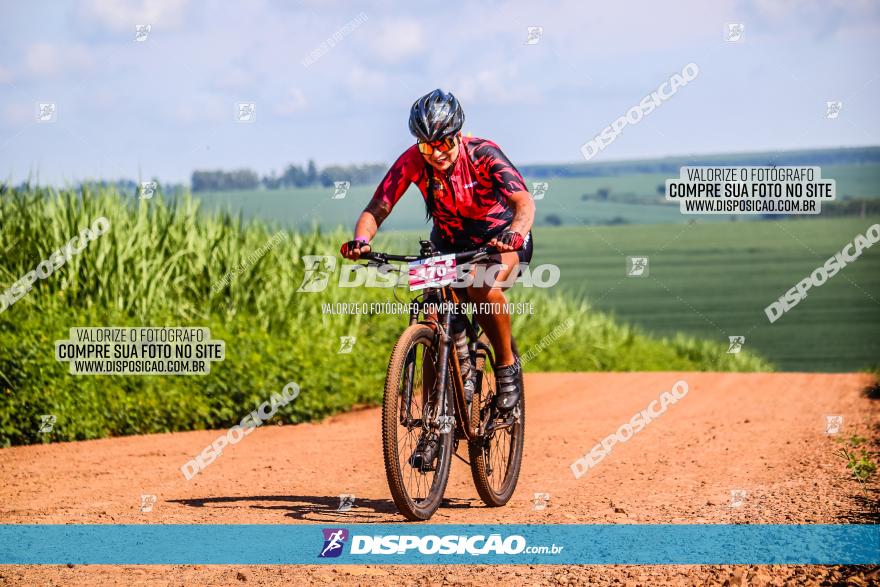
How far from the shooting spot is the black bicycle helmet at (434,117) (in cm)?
688

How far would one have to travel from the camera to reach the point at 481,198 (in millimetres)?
7352

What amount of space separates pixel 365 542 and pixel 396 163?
2.32 metres

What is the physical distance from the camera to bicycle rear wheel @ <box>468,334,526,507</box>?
24.6 feet

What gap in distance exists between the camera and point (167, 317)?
1293 centimetres

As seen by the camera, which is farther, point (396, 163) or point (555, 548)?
point (396, 163)

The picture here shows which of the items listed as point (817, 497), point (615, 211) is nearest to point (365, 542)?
point (817, 497)

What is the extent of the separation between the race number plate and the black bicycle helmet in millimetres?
730

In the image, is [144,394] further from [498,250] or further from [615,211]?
[615,211]

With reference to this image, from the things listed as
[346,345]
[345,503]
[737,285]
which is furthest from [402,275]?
[737,285]

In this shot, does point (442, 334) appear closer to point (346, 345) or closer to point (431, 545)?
point (431, 545)

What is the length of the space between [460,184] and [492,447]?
192cm

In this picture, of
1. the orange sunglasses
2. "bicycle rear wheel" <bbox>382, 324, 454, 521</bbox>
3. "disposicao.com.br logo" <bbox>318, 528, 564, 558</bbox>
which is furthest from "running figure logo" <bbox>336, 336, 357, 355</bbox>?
"disposicao.com.br logo" <bbox>318, 528, 564, 558</bbox>

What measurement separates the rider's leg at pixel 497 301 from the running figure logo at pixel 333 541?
156 centimetres

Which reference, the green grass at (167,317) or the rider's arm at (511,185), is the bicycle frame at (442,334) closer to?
the rider's arm at (511,185)
